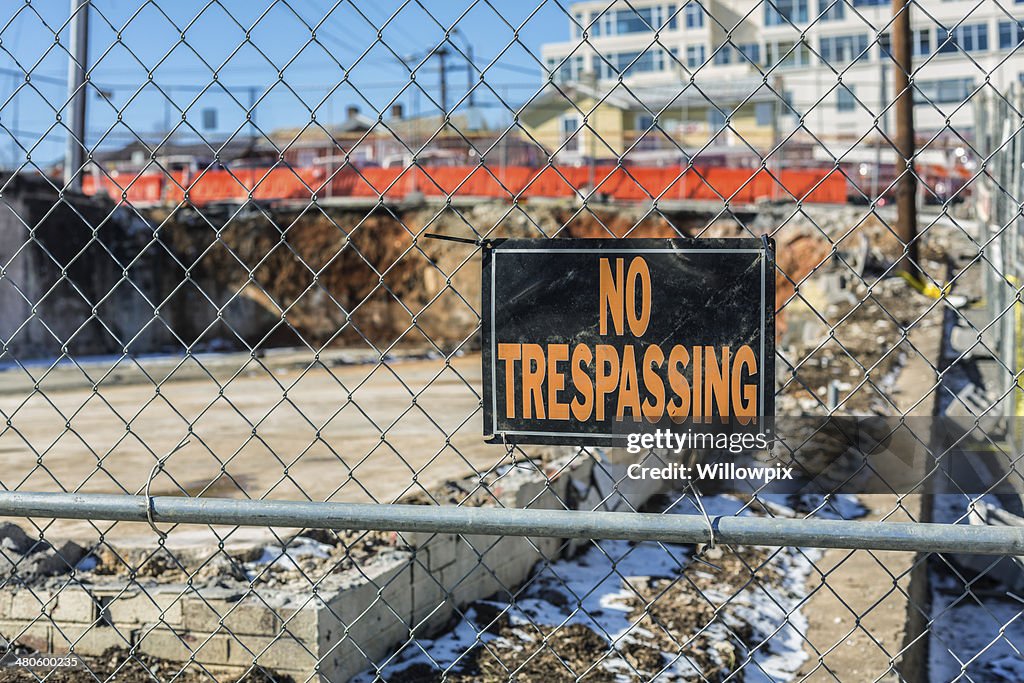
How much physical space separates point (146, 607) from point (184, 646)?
0.25 meters

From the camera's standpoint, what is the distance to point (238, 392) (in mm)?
12594

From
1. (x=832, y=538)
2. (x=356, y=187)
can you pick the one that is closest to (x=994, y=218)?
(x=832, y=538)

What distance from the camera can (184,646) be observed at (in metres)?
3.96

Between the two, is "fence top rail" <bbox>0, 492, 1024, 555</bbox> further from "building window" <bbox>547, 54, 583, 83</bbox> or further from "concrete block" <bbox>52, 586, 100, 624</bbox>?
"concrete block" <bbox>52, 586, 100, 624</bbox>

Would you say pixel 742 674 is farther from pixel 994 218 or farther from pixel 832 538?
pixel 994 218

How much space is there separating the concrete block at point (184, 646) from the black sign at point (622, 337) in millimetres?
2176

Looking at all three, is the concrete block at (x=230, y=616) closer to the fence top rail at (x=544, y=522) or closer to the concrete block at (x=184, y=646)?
the concrete block at (x=184, y=646)

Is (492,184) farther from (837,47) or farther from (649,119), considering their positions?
(837,47)

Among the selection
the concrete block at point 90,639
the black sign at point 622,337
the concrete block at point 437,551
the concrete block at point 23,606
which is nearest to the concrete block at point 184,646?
the concrete block at point 90,639

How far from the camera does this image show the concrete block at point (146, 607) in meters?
4.00

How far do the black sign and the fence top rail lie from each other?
0.24 meters

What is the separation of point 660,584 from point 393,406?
5.91m

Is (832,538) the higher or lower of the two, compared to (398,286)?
higher

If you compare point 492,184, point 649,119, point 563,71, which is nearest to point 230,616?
point 563,71
